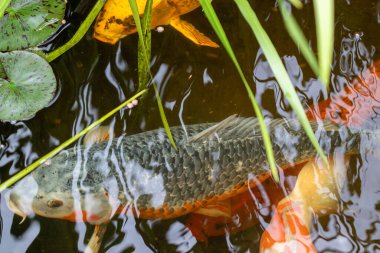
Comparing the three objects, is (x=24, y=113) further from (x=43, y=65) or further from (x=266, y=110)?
(x=266, y=110)

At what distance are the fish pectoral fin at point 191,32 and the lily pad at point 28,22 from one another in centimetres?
43

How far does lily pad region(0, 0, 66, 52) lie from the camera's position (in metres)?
1.79

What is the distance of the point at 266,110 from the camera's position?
1949 mm

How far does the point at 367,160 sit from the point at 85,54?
44.3 inches

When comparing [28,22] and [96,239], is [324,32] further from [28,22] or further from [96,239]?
[28,22]

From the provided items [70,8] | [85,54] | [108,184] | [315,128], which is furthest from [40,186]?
[315,128]

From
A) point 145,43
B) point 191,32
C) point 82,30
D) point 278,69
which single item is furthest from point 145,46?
point 278,69

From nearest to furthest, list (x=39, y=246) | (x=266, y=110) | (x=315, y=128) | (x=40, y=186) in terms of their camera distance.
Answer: (x=40, y=186) → (x=39, y=246) → (x=315, y=128) → (x=266, y=110)

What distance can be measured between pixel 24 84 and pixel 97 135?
0.98 feet

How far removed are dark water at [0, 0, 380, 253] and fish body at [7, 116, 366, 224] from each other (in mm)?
91

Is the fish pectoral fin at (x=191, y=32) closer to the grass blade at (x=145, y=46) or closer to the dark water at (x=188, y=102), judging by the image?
the dark water at (x=188, y=102)

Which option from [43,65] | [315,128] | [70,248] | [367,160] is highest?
[43,65]

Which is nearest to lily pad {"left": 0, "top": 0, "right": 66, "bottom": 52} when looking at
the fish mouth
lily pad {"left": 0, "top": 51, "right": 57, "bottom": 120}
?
lily pad {"left": 0, "top": 51, "right": 57, "bottom": 120}

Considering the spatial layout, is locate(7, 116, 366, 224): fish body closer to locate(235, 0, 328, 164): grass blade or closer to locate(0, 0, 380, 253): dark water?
locate(0, 0, 380, 253): dark water
